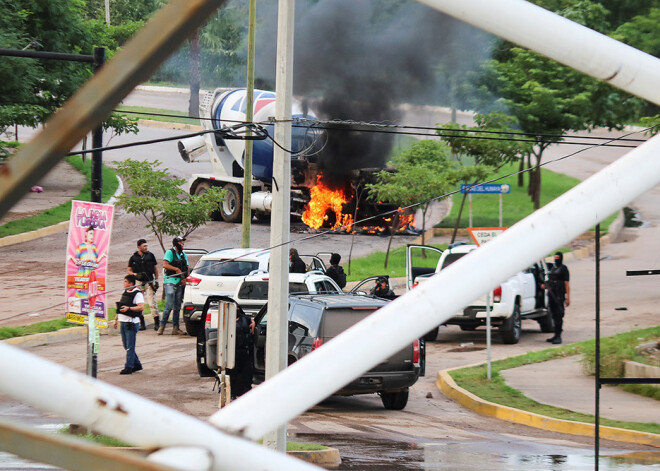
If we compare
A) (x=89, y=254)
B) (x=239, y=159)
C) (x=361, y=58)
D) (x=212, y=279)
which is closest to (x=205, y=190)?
(x=239, y=159)

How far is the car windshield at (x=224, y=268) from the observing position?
736 inches

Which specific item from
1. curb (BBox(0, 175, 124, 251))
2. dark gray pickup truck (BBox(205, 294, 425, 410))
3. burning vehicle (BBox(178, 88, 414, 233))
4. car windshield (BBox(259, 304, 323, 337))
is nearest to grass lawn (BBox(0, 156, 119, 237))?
curb (BBox(0, 175, 124, 251))

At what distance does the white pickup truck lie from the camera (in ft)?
59.0

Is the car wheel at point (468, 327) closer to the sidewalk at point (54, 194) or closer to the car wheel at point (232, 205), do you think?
the car wheel at point (232, 205)

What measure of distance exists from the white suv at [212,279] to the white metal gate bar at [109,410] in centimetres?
1616

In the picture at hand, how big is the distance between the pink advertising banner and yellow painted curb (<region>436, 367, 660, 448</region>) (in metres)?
5.36

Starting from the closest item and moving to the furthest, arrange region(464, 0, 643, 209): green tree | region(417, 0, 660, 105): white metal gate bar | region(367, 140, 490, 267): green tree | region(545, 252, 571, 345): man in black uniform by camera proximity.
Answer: region(417, 0, 660, 105): white metal gate bar → region(545, 252, 571, 345): man in black uniform → region(367, 140, 490, 267): green tree → region(464, 0, 643, 209): green tree

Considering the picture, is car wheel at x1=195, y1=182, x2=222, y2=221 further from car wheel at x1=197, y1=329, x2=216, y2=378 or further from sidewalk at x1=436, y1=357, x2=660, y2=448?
car wheel at x1=197, y1=329, x2=216, y2=378

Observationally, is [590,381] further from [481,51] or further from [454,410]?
[481,51]

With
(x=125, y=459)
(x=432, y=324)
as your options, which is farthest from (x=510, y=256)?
(x=125, y=459)

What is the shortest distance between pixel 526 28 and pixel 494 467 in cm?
806

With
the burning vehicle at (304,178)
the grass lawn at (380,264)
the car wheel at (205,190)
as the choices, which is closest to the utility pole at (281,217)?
the grass lawn at (380,264)

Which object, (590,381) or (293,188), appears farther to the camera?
(293,188)

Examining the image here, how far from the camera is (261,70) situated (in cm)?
3030
